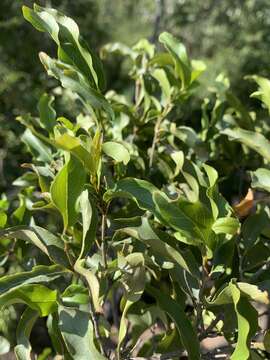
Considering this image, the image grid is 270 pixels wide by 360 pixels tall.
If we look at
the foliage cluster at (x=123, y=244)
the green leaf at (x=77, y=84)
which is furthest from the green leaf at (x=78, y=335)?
the green leaf at (x=77, y=84)

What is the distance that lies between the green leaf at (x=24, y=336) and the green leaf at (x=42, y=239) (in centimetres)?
12

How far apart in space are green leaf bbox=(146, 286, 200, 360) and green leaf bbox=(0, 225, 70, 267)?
190mm

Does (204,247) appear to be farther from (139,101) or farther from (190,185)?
(139,101)

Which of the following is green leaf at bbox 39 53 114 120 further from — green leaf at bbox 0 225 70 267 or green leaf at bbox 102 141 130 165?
green leaf at bbox 0 225 70 267

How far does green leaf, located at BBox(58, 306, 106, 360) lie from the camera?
83 cm

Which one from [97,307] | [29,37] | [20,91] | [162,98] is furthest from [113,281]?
[29,37]

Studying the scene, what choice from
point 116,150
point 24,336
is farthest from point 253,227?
point 24,336

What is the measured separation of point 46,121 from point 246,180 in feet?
4.78

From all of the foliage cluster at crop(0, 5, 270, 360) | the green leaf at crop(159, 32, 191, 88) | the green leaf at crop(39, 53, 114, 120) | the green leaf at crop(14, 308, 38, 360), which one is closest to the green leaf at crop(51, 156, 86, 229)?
the foliage cluster at crop(0, 5, 270, 360)

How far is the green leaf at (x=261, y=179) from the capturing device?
988mm

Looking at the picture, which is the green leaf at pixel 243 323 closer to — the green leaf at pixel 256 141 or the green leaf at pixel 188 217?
the green leaf at pixel 188 217

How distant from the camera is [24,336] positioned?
3.11 feet

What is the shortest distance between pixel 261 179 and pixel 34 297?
0.46m

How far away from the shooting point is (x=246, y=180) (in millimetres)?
2506
